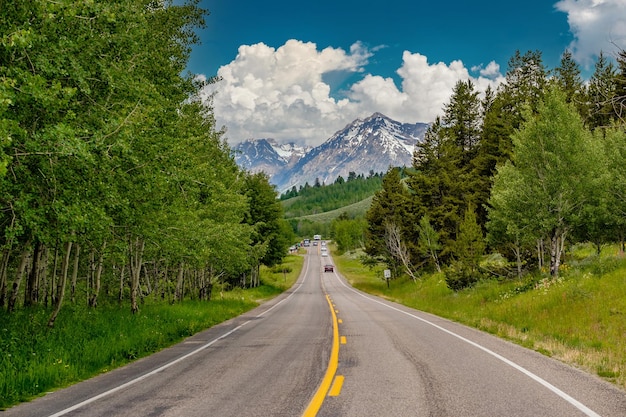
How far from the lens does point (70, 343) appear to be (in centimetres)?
1096

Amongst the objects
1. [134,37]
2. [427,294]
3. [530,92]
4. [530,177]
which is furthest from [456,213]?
[134,37]

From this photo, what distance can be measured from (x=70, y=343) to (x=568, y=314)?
16886 mm

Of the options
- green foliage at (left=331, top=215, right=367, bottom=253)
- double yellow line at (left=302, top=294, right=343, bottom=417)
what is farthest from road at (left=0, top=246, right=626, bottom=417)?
green foliage at (left=331, top=215, right=367, bottom=253)

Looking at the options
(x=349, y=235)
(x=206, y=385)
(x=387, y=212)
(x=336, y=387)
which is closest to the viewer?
(x=336, y=387)

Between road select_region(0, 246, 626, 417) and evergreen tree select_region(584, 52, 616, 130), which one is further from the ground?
evergreen tree select_region(584, 52, 616, 130)

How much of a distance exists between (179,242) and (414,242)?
3360 cm

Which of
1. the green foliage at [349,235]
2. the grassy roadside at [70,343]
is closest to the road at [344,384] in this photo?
the grassy roadside at [70,343]

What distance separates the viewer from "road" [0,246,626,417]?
6041mm

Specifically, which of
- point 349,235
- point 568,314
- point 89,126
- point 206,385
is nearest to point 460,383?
point 206,385

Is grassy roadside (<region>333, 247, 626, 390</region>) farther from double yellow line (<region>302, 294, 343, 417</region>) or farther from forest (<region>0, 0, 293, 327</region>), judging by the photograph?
forest (<region>0, 0, 293, 327</region>)

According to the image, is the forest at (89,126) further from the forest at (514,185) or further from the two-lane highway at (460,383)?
the forest at (514,185)

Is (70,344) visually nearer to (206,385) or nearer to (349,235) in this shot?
(206,385)

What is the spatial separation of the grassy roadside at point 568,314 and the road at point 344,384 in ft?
3.79

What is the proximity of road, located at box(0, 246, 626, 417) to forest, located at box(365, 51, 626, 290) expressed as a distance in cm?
460
